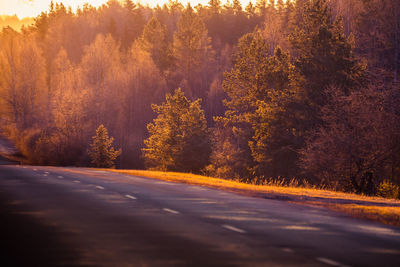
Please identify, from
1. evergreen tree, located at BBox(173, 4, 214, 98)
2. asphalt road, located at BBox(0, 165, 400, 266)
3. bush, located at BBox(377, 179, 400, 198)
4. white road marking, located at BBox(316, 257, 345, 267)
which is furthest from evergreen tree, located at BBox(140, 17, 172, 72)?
white road marking, located at BBox(316, 257, 345, 267)

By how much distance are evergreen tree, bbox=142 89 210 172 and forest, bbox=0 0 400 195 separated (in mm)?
134

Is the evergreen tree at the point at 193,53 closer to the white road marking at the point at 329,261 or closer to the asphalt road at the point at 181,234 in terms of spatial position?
the asphalt road at the point at 181,234

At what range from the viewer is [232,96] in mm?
70312

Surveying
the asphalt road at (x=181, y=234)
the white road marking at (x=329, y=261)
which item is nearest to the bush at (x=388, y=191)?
the asphalt road at (x=181, y=234)

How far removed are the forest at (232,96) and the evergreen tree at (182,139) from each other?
0.44ft

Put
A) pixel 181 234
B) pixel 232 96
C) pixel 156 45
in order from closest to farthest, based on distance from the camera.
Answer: pixel 181 234 → pixel 232 96 → pixel 156 45

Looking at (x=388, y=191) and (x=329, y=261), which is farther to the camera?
(x=388, y=191)

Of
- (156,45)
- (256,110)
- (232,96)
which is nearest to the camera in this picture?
(256,110)

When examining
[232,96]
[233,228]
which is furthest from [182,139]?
[233,228]

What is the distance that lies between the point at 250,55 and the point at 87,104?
3510cm

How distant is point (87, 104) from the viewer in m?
91.6

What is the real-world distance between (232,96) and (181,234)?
59.3 metres

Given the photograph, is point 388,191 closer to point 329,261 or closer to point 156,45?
point 329,261

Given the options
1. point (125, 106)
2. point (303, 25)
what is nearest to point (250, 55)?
point (303, 25)
